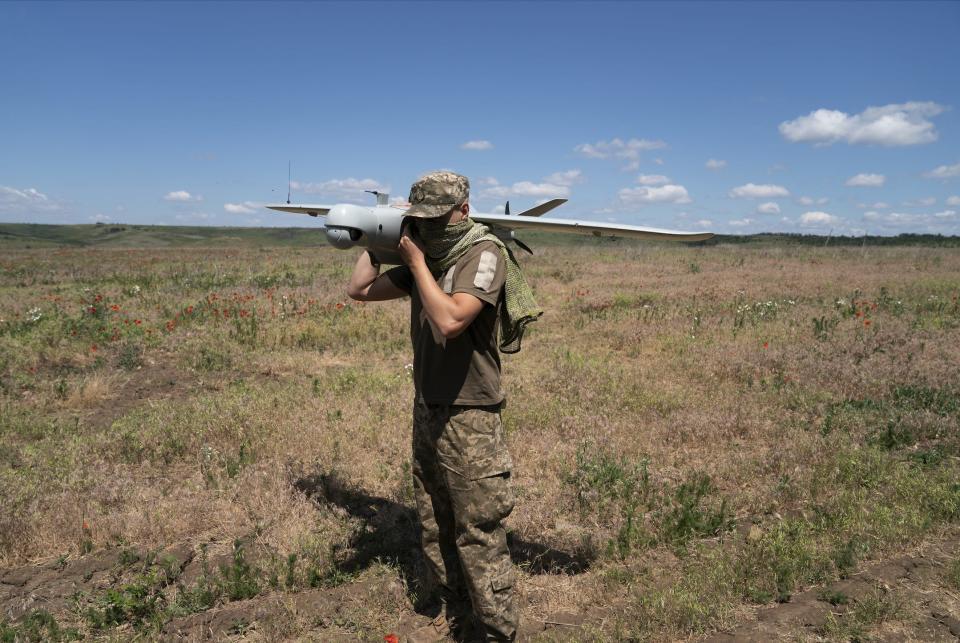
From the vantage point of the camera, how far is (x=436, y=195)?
295 centimetres

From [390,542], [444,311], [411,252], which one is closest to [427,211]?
[411,252]

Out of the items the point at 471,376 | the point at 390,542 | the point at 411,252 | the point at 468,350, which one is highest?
the point at 411,252

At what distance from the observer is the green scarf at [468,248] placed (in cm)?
311

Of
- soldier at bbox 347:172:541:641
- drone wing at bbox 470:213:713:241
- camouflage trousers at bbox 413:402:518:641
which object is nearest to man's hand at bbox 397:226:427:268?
soldier at bbox 347:172:541:641

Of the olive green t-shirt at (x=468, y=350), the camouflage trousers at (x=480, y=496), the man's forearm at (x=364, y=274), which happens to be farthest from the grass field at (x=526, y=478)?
the man's forearm at (x=364, y=274)

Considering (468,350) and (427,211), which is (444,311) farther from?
(427,211)

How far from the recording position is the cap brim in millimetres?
2896

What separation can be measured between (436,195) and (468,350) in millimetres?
858

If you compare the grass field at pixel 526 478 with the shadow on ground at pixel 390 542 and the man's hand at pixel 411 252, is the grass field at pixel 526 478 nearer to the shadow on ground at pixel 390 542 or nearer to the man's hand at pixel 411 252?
the shadow on ground at pixel 390 542

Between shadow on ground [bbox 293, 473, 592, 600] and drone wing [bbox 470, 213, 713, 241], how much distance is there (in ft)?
8.18

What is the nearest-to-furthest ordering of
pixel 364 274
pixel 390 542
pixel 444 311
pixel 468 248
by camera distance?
pixel 444 311 < pixel 468 248 < pixel 364 274 < pixel 390 542

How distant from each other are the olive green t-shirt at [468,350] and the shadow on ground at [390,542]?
1.74 metres

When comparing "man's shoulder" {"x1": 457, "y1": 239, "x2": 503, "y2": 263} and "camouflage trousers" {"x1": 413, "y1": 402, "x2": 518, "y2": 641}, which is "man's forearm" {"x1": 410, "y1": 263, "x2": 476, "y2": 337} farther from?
"camouflage trousers" {"x1": 413, "y1": 402, "x2": 518, "y2": 641}

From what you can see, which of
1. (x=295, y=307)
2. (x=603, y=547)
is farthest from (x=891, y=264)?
(x=603, y=547)
